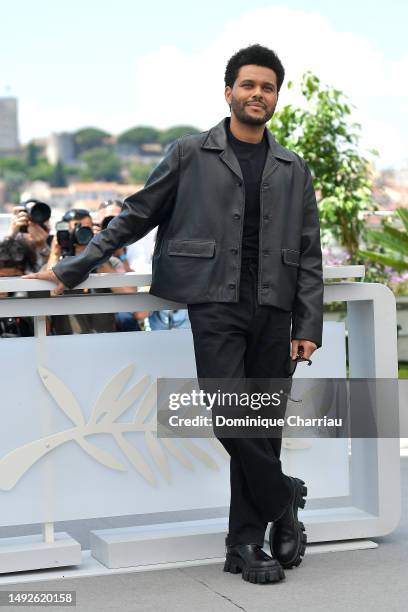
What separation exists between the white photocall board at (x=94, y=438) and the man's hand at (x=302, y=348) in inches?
17.6

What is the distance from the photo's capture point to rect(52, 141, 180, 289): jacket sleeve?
16.3 feet

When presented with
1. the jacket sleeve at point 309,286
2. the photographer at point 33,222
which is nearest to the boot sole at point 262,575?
the jacket sleeve at point 309,286

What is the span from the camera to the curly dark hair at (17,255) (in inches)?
290

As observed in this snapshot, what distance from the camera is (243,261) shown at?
16.5ft

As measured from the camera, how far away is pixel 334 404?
559 centimetres

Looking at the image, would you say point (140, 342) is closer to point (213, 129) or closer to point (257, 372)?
point (257, 372)

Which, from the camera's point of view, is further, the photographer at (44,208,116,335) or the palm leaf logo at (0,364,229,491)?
the photographer at (44,208,116,335)

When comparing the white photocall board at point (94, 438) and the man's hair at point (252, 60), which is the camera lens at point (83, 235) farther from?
the man's hair at point (252, 60)

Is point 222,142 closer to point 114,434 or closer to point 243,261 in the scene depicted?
point 243,261

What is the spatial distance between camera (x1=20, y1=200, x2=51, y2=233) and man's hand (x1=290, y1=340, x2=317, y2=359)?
346 centimetres

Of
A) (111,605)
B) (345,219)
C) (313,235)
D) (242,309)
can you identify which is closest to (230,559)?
(111,605)

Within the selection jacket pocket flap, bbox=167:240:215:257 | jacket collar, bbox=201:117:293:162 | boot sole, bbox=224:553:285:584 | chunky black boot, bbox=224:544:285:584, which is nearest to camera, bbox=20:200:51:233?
jacket collar, bbox=201:117:293:162

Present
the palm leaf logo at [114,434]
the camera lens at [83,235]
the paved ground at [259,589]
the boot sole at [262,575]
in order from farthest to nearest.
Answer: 1. the camera lens at [83,235]
2. the palm leaf logo at [114,434]
3. the boot sole at [262,575]
4. the paved ground at [259,589]

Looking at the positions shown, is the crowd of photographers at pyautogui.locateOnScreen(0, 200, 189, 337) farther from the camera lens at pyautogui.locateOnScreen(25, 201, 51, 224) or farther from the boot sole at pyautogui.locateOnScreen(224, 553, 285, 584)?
the boot sole at pyautogui.locateOnScreen(224, 553, 285, 584)
